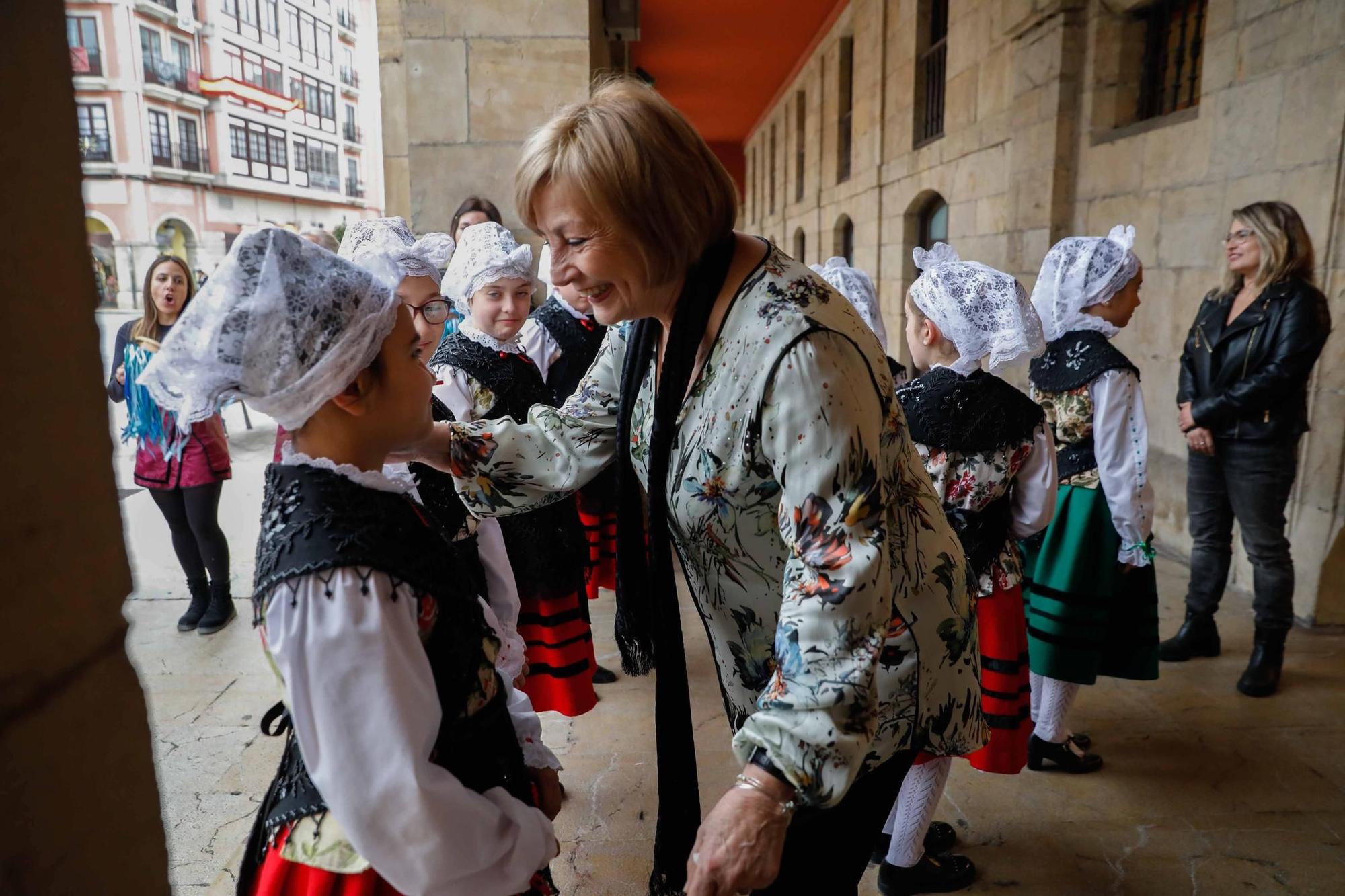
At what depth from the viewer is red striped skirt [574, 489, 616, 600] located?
371 cm

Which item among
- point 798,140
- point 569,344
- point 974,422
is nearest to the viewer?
point 974,422

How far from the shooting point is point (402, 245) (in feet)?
8.61

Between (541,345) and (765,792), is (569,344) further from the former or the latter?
(765,792)

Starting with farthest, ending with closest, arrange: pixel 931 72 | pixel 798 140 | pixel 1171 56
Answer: pixel 798 140
pixel 931 72
pixel 1171 56

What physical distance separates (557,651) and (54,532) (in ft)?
6.89

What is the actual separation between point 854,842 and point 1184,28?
5.53m

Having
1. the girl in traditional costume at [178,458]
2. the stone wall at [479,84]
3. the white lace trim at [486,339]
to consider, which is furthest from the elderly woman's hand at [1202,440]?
the girl in traditional costume at [178,458]

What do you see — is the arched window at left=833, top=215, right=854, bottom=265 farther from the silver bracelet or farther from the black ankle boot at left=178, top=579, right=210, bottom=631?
the silver bracelet

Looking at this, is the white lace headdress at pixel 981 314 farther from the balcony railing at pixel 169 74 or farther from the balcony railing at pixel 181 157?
the balcony railing at pixel 181 157

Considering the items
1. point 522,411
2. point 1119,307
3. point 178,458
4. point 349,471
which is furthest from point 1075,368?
point 178,458

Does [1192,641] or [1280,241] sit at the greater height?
[1280,241]

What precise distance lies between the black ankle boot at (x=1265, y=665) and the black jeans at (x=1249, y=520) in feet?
0.12

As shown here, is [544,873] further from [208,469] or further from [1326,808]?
[208,469]

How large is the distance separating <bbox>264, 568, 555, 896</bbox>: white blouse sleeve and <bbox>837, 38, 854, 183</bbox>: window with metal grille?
12129mm
